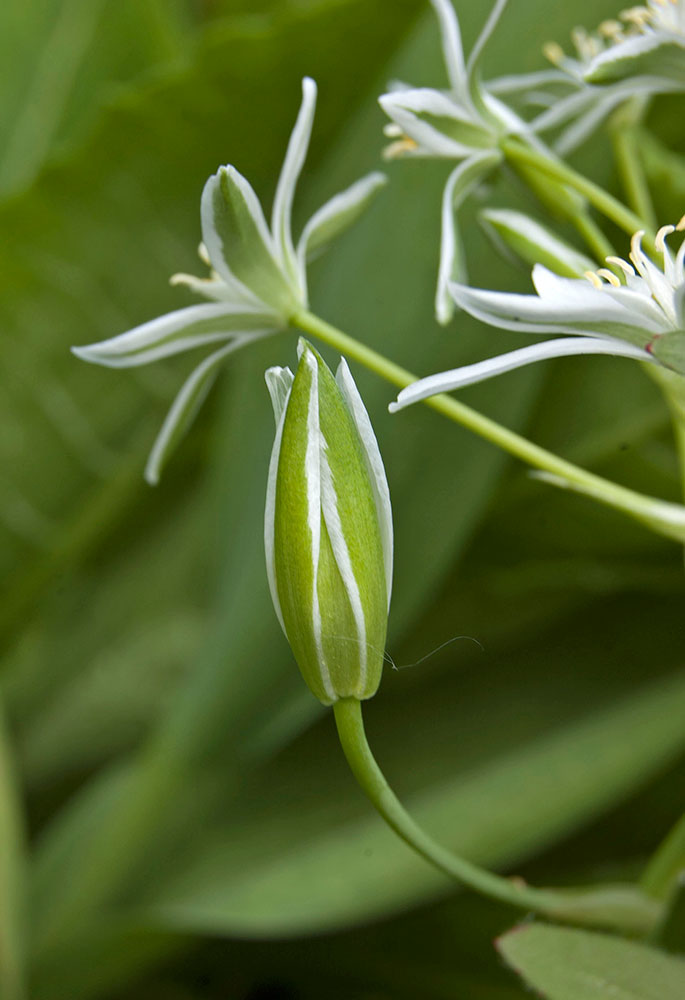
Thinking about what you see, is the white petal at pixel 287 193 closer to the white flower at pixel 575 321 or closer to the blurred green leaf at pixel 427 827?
the white flower at pixel 575 321

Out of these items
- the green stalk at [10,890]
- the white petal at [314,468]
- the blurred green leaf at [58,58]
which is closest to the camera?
→ the white petal at [314,468]

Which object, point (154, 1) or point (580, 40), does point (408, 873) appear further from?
point (154, 1)

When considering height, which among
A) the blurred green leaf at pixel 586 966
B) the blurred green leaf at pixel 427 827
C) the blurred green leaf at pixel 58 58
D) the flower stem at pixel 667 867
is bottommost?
the blurred green leaf at pixel 427 827

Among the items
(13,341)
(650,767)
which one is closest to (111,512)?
(13,341)

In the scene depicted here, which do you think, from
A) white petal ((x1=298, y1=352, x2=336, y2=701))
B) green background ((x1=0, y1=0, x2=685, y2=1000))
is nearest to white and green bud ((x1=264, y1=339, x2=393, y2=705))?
white petal ((x1=298, y1=352, x2=336, y2=701))

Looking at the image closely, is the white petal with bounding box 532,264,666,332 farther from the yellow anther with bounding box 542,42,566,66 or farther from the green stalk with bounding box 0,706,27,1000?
the green stalk with bounding box 0,706,27,1000

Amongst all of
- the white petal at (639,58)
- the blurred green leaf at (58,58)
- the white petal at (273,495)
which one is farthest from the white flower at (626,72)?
the blurred green leaf at (58,58)
